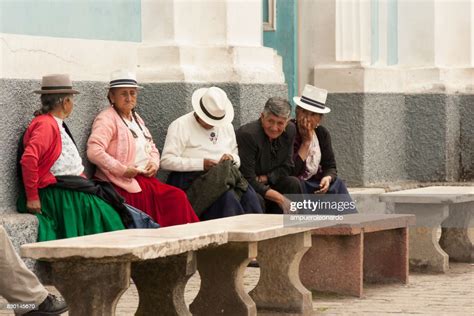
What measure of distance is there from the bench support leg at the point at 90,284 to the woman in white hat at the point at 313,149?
4167 millimetres

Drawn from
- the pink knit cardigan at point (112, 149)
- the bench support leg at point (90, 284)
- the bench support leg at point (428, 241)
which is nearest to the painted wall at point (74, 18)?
the pink knit cardigan at point (112, 149)

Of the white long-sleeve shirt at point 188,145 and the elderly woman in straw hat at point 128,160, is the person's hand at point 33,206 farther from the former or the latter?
the white long-sleeve shirt at point 188,145

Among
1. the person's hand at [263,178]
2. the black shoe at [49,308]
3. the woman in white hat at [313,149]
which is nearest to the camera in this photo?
the black shoe at [49,308]

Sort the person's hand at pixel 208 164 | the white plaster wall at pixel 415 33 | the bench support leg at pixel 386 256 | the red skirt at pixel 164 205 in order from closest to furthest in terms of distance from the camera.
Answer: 1. the red skirt at pixel 164 205
2. the bench support leg at pixel 386 256
3. the person's hand at pixel 208 164
4. the white plaster wall at pixel 415 33

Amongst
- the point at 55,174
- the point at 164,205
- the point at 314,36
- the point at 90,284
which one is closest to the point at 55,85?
the point at 55,174

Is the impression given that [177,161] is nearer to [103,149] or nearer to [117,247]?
[103,149]

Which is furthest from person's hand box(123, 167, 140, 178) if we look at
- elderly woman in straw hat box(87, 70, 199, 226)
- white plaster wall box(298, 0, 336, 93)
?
white plaster wall box(298, 0, 336, 93)

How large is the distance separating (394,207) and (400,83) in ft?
11.6

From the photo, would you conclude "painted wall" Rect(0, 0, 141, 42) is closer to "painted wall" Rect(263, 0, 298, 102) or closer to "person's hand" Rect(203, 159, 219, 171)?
"person's hand" Rect(203, 159, 219, 171)

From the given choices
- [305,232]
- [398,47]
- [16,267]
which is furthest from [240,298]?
[398,47]

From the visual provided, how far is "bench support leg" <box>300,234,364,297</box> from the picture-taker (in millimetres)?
8734

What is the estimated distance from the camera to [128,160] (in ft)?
30.5

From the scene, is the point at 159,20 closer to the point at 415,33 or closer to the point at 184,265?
the point at 184,265

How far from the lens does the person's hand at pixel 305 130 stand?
10.5 m
